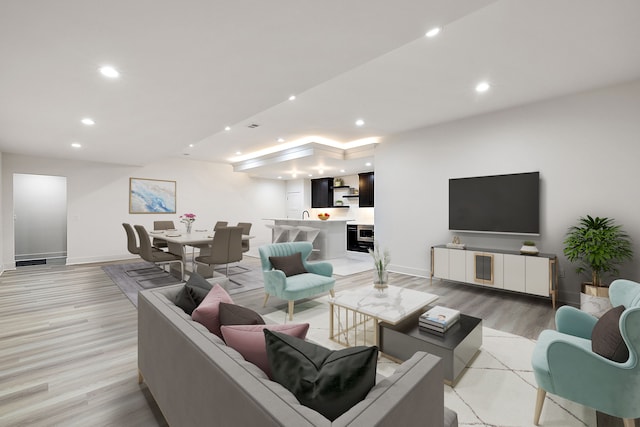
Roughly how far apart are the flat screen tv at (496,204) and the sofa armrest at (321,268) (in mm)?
2420

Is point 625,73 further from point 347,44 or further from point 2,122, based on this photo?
point 2,122

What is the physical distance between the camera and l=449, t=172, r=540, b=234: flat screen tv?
13.2ft

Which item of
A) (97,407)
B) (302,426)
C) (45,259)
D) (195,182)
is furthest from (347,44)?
(45,259)

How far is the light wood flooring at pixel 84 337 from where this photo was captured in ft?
5.89

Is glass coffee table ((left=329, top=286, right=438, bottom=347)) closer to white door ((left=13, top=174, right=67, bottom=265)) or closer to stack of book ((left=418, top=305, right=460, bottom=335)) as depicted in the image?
stack of book ((left=418, top=305, right=460, bottom=335))

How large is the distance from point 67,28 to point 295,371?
2.60 m

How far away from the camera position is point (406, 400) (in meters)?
0.86

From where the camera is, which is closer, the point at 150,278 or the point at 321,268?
the point at 321,268

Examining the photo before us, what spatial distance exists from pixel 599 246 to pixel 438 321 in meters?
2.53

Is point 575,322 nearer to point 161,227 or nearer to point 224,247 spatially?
point 224,247

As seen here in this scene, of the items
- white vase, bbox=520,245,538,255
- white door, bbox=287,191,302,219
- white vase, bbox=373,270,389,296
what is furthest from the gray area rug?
white door, bbox=287,191,302,219

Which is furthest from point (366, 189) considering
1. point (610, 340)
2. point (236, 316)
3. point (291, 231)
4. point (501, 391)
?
point (236, 316)

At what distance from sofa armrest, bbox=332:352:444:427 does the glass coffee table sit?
1.17 m

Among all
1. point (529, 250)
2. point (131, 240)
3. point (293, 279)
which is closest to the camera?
point (293, 279)
